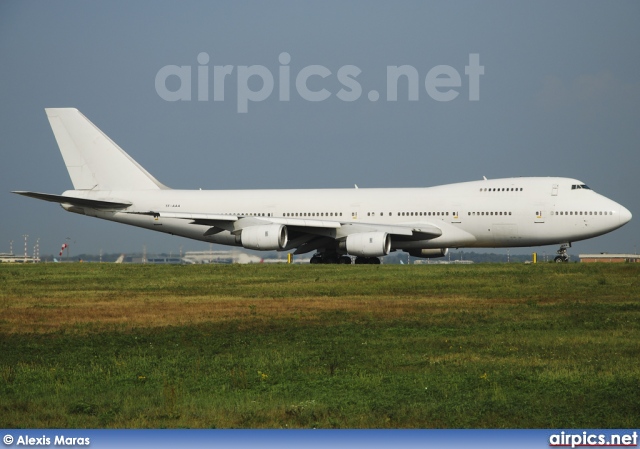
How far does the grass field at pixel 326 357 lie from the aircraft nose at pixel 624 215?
53.2 ft

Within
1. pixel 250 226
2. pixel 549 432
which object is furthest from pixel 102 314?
pixel 250 226

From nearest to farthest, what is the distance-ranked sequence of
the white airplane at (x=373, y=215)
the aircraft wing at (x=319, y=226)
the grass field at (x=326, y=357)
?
the grass field at (x=326, y=357) < the white airplane at (x=373, y=215) < the aircraft wing at (x=319, y=226)

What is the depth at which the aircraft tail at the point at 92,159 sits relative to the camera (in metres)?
55.0

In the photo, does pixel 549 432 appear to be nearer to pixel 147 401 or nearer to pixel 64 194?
pixel 147 401

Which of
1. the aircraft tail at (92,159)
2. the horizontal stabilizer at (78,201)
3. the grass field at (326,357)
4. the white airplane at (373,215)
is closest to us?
the grass field at (326,357)

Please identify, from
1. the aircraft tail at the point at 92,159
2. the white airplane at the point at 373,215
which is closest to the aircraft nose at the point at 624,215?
the white airplane at the point at 373,215

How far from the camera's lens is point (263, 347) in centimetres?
1736

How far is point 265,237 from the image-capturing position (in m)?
45.6

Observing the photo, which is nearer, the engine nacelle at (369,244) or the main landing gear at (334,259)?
the engine nacelle at (369,244)

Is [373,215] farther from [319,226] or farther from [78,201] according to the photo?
[78,201]

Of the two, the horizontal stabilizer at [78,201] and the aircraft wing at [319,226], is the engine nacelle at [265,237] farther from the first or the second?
the horizontal stabilizer at [78,201]

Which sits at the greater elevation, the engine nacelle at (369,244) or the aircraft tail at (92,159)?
the aircraft tail at (92,159)

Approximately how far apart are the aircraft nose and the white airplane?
0.15ft

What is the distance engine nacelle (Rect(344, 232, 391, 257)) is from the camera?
44.4 m
